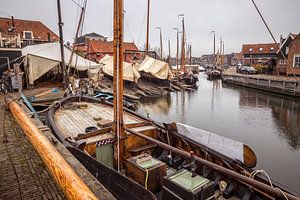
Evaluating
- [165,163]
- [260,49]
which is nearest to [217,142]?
[165,163]

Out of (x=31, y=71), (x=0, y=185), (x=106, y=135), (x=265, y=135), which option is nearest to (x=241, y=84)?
(x=265, y=135)

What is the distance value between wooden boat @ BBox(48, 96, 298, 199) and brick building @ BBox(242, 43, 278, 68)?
1827 inches

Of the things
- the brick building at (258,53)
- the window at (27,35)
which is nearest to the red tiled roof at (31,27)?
the window at (27,35)

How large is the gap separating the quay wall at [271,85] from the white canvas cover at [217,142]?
21405 mm

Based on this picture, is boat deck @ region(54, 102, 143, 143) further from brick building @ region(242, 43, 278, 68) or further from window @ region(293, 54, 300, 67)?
brick building @ region(242, 43, 278, 68)

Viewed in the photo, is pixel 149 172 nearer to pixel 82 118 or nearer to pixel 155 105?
pixel 82 118

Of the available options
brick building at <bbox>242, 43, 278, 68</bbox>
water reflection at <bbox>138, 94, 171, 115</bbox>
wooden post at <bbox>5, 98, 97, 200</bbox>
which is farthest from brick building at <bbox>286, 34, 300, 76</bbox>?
wooden post at <bbox>5, 98, 97, 200</bbox>

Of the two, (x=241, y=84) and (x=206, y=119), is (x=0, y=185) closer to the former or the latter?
(x=206, y=119)

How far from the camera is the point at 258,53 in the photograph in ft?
156

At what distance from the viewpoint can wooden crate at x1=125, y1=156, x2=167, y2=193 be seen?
168 inches

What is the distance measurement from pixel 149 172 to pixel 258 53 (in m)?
52.0

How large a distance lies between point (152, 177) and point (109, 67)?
2159cm

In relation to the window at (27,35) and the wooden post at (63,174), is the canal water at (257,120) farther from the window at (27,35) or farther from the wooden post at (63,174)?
the window at (27,35)

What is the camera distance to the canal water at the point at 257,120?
9.29 meters
